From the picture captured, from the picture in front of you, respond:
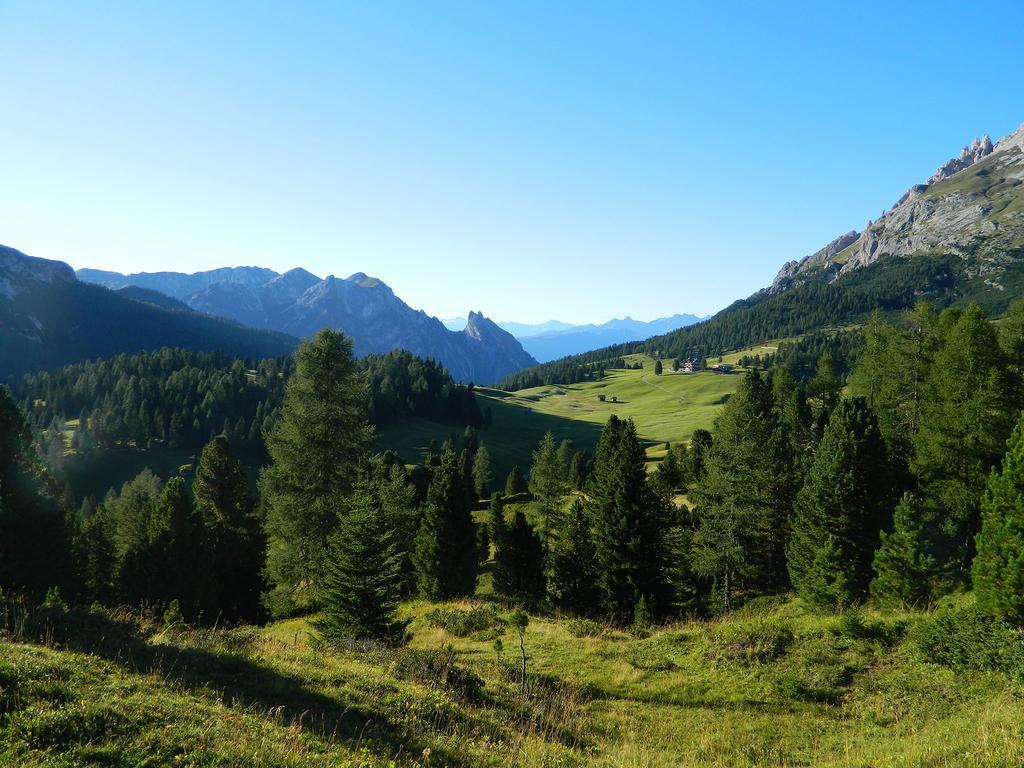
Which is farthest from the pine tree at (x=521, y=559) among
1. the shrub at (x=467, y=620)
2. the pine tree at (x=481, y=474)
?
the pine tree at (x=481, y=474)

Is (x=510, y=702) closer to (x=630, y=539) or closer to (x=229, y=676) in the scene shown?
(x=229, y=676)

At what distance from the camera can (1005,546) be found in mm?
18906

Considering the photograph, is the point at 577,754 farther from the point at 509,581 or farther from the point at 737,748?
the point at 509,581

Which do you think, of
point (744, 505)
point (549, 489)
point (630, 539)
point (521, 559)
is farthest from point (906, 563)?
point (549, 489)

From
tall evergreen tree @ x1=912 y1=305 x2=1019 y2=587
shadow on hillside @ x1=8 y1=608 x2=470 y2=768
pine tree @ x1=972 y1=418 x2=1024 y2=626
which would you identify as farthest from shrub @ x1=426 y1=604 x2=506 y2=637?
tall evergreen tree @ x1=912 y1=305 x2=1019 y2=587

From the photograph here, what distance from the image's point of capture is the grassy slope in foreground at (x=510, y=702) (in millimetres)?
8211

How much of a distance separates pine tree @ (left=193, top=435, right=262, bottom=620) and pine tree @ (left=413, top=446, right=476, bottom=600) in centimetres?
1516

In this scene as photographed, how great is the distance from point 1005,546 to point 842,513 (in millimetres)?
9751

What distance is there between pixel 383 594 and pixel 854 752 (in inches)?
599

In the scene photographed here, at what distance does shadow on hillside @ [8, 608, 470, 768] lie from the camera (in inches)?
384

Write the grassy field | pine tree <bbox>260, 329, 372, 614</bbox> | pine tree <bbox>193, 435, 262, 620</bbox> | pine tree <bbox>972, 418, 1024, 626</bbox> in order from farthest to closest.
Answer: the grassy field
pine tree <bbox>193, 435, 262, 620</bbox>
pine tree <bbox>260, 329, 372, 614</bbox>
pine tree <bbox>972, 418, 1024, 626</bbox>

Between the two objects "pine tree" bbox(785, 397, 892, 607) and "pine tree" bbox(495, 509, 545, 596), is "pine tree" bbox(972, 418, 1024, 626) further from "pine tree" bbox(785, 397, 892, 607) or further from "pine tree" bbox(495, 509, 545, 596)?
"pine tree" bbox(495, 509, 545, 596)

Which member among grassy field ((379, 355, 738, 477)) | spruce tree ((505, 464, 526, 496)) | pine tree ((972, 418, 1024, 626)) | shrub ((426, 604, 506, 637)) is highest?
pine tree ((972, 418, 1024, 626))

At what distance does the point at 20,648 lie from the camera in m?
10.3
